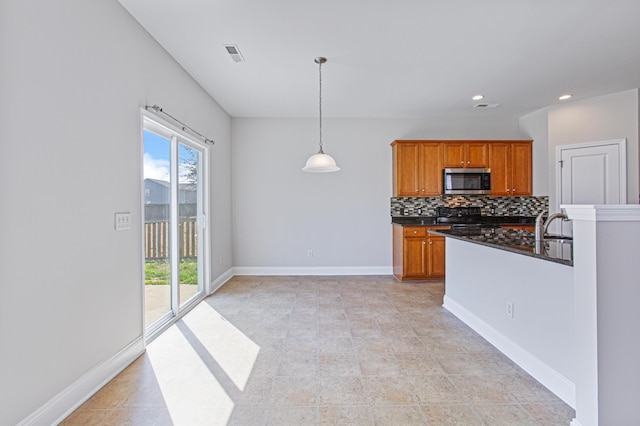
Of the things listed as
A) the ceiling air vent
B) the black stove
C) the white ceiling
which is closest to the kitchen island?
the white ceiling

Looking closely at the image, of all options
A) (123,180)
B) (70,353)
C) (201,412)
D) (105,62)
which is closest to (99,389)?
(70,353)

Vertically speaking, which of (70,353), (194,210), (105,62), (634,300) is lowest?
(70,353)

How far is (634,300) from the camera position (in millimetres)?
1477

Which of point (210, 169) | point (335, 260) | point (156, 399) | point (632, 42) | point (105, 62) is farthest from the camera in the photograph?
point (335, 260)

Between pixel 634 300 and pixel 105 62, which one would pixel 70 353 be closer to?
pixel 105 62

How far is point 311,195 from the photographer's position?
5195 millimetres

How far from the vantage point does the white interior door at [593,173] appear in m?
4.15

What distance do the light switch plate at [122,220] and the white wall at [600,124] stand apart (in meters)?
5.53

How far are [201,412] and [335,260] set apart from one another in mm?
3582

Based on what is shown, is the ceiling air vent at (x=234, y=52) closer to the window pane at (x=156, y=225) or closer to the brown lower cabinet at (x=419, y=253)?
the window pane at (x=156, y=225)

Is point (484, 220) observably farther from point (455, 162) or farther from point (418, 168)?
point (418, 168)

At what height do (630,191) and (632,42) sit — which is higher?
(632,42)

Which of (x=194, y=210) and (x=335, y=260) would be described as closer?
(x=194, y=210)

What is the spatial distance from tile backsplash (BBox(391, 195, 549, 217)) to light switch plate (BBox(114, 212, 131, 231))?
389 cm
